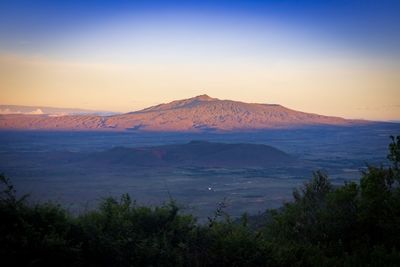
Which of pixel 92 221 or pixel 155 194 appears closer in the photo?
pixel 92 221

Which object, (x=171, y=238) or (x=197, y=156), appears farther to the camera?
(x=197, y=156)

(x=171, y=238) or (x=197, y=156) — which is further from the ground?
(x=171, y=238)

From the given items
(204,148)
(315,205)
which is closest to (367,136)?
(204,148)

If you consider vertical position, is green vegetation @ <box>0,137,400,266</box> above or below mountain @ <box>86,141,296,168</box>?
above

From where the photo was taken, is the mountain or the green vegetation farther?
the mountain

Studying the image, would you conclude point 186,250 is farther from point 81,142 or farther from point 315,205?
point 81,142
